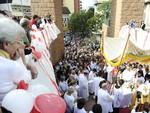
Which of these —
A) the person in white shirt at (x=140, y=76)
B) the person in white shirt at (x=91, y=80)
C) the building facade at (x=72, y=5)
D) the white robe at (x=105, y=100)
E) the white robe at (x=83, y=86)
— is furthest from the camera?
the building facade at (x=72, y=5)

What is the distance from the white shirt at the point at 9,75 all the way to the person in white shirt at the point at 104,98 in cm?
496

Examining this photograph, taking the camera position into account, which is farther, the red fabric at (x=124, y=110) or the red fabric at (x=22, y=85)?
the red fabric at (x=124, y=110)

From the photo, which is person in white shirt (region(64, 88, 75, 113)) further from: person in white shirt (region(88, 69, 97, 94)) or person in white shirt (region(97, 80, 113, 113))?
person in white shirt (region(88, 69, 97, 94))

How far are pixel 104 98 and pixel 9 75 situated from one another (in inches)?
213

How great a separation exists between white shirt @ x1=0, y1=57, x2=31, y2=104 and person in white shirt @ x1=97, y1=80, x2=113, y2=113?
4959 mm

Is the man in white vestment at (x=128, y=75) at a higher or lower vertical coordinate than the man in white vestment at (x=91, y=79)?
higher

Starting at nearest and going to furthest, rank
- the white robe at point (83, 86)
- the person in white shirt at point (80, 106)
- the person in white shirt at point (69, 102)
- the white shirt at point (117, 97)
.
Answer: the person in white shirt at point (80, 106) → the person in white shirt at point (69, 102) → the white shirt at point (117, 97) → the white robe at point (83, 86)

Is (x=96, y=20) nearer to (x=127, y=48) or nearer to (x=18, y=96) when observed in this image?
(x=127, y=48)

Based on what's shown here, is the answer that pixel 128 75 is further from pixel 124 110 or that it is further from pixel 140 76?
pixel 124 110

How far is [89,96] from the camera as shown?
435 inches

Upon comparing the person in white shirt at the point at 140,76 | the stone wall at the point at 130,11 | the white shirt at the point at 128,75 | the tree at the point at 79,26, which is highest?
the stone wall at the point at 130,11

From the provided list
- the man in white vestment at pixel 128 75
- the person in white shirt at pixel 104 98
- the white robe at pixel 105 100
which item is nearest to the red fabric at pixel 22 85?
the person in white shirt at pixel 104 98

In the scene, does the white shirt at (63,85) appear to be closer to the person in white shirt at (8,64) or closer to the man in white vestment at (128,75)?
the man in white vestment at (128,75)

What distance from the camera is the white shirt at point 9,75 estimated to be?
189 cm
